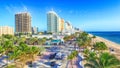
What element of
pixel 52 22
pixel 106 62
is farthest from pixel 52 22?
pixel 106 62

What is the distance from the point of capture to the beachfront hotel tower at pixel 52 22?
167m

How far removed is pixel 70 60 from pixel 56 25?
424 ft

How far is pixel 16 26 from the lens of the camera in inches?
6703

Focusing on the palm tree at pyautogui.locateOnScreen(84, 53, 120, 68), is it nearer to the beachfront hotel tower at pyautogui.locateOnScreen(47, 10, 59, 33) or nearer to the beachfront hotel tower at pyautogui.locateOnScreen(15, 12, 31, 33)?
the beachfront hotel tower at pyautogui.locateOnScreen(47, 10, 59, 33)

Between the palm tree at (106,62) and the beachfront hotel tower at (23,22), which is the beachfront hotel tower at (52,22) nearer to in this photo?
the beachfront hotel tower at (23,22)

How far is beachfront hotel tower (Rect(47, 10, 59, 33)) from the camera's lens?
167312 mm

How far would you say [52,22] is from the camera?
6752 inches

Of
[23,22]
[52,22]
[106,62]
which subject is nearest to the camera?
[106,62]

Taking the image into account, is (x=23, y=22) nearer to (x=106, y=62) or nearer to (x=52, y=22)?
(x=52, y=22)

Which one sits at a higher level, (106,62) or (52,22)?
(52,22)

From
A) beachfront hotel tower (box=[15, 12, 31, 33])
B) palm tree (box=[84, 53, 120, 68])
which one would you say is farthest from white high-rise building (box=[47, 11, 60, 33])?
palm tree (box=[84, 53, 120, 68])

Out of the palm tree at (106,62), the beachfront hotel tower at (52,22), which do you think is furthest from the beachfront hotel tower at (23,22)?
the palm tree at (106,62)

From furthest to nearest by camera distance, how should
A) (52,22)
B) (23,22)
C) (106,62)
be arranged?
(52,22)
(23,22)
(106,62)

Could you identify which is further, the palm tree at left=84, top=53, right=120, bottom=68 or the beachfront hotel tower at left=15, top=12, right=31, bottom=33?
the beachfront hotel tower at left=15, top=12, right=31, bottom=33
